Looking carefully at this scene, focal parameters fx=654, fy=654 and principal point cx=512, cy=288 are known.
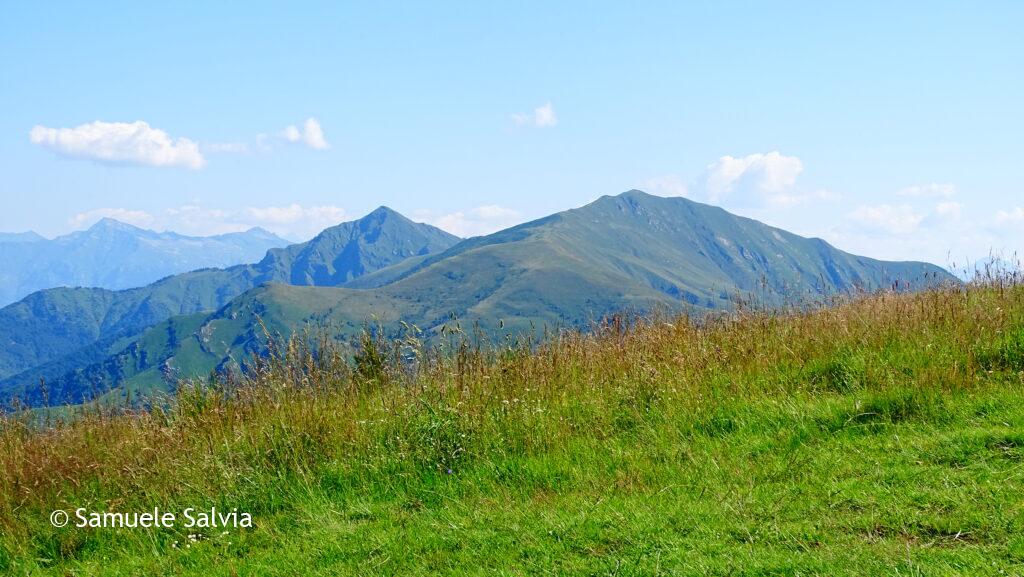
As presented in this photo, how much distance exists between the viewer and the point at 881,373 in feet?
24.4

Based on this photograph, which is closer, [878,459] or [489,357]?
[878,459]

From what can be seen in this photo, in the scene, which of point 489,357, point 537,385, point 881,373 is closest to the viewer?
point 881,373

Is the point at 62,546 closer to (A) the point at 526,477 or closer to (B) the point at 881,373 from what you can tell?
(A) the point at 526,477

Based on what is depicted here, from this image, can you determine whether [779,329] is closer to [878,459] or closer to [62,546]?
[878,459]

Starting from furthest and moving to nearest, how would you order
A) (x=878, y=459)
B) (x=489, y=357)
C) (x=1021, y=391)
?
(x=489, y=357) < (x=1021, y=391) < (x=878, y=459)

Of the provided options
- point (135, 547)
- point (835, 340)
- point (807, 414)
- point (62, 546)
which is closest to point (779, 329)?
point (835, 340)

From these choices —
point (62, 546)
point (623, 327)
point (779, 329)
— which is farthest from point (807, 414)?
point (62, 546)

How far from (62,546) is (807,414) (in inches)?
293

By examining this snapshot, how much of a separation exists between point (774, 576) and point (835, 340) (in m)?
5.05

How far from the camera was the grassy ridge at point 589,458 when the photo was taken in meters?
4.84

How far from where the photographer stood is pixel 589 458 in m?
6.55

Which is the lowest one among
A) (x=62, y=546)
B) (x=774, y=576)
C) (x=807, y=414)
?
(x=62, y=546)

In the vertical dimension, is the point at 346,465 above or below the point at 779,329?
below

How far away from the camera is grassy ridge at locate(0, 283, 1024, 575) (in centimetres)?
484
